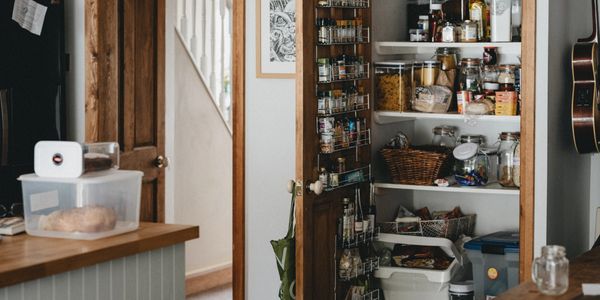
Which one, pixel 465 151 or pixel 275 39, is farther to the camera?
pixel 275 39

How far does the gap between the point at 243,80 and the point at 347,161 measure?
0.73m

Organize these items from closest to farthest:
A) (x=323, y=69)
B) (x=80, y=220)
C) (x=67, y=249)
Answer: (x=67, y=249) < (x=80, y=220) < (x=323, y=69)

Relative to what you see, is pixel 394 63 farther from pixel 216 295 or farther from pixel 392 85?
pixel 216 295

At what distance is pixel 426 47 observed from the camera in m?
4.88

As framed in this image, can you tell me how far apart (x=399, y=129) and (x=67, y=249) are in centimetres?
224

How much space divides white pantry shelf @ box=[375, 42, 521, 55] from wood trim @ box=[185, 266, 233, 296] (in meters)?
2.27

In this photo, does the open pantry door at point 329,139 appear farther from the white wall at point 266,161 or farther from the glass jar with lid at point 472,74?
the glass jar with lid at point 472,74

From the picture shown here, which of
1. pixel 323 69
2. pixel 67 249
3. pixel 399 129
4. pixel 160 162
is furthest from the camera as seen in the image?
pixel 160 162

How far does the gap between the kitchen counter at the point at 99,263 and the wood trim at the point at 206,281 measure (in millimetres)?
2541

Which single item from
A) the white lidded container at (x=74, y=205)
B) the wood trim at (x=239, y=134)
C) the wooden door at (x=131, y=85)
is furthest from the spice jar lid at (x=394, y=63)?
the white lidded container at (x=74, y=205)

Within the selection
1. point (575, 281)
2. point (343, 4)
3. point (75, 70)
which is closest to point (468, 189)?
point (343, 4)

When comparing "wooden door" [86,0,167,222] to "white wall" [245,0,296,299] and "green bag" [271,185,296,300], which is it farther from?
"green bag" [271,185,296,300]

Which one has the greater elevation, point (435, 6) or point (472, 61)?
point (435, 6)

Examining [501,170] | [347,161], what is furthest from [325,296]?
[501,170]
